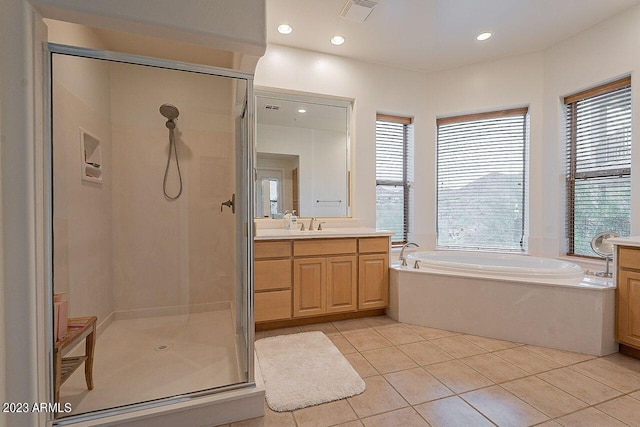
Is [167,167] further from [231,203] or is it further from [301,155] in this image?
[301,155]

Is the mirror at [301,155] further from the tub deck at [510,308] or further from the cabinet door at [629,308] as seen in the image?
the cabinet door at [629,308]

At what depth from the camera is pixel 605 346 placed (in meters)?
2.08

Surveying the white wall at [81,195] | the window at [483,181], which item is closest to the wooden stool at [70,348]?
the white wall at [81,195]

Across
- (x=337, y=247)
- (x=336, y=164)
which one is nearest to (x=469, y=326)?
(x=337, y=247)

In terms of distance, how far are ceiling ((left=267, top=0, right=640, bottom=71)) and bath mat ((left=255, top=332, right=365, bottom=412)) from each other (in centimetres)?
275

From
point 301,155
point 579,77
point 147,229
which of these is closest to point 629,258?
point 579,77

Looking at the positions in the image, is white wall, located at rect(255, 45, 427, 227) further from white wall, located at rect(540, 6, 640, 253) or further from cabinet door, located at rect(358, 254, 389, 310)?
white wall, located at rect(540, 6, 640, 253)

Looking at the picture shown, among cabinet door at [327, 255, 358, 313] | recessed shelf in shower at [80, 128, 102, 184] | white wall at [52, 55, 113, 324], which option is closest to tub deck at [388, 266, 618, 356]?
cabinet door at [327, 255, 358, 313]

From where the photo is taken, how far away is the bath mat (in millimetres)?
1619

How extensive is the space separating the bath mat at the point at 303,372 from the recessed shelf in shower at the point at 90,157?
67.7 inches

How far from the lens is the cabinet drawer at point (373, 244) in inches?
110

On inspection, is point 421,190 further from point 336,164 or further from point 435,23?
point 435,23

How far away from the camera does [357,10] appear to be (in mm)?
2520

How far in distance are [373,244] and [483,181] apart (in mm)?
1737
